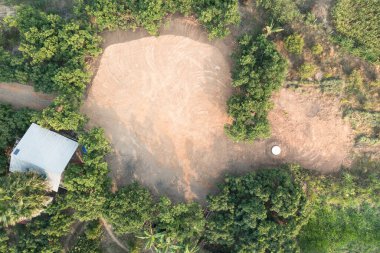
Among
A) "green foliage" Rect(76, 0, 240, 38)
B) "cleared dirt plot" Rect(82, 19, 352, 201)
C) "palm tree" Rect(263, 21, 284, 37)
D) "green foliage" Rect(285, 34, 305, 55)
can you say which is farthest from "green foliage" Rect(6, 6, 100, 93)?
"green foliage" Rect(285, 34, 305, 55)

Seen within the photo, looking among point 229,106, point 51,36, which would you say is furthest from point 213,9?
point 51,36

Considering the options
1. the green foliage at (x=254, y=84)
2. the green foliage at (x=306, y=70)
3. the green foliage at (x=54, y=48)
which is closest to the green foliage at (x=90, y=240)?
A: the green foliage at (x=54, y=48)

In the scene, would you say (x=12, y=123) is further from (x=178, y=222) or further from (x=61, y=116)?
(x=178, y=222)

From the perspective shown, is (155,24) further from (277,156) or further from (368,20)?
(368,20)

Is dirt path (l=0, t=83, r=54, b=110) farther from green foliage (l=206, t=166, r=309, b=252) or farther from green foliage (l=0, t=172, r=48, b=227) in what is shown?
green foliage (l=206, t=166, r=309, b=252)

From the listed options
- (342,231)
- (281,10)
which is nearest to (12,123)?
(281,10)

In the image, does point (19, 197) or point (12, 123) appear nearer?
point (19, 197)

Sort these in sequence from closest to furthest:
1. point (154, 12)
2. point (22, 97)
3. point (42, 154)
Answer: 1. point (42, 154)
2. point (154, 12)
3. point (22, 97)
